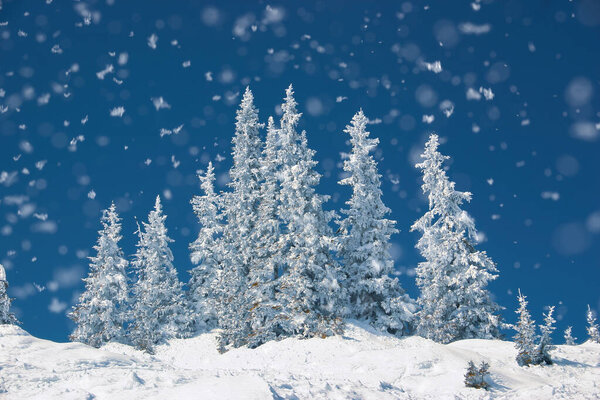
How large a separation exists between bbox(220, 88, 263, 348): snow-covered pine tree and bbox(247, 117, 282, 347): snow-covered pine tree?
2.24 ft

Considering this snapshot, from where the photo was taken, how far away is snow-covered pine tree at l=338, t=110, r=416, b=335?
962 inches

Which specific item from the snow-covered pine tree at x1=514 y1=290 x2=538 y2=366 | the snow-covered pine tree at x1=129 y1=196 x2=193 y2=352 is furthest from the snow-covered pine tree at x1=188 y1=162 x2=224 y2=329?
the snow-covered pine tree at x1=514 y1=290 x2=538 y2=366

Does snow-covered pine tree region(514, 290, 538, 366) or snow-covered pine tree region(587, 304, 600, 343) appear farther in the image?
snow-covered pine tree region(587, 304, 600, 343)

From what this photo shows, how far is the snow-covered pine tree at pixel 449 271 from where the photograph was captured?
78.3 feet

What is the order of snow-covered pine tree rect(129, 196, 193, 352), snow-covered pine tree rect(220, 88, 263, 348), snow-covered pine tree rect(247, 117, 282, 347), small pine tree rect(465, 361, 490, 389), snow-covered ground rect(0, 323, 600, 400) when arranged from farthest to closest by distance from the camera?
snow-covered pine tree rect(129, 196, 193, 352) < snow-covered pine tree rect(220, 88, 263, 348) < snow-covered pine tree rect(247, 117, 282, 347) < small pine tree rect(465, 361, 490, 389) < snow-covered ground rect(0, 323, 600, 400)

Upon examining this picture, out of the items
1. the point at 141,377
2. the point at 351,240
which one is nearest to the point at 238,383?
the point at 141,377

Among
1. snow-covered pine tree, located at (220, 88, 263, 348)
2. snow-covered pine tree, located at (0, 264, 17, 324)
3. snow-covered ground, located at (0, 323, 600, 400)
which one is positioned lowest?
snow-covered ground, located at (0, 323, 600, 400)

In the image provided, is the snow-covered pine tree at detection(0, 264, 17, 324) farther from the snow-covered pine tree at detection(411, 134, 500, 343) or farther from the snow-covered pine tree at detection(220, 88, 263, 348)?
the snow-covered pine tree at detection(411, 134, 500, 343)

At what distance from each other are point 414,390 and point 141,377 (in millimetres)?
7112

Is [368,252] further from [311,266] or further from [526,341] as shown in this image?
[526,341]

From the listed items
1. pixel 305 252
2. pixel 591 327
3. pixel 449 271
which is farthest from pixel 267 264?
pixel 591 327

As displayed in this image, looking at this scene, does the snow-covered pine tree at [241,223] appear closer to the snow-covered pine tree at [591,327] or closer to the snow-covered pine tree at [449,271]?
the snow-covered pine tree at [449,271]

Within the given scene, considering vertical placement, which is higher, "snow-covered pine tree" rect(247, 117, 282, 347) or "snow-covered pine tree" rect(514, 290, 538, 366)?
"snow-covered pine tree" rect(247, 117, 282, 347)

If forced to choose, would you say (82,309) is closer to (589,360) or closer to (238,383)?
(238,383)
